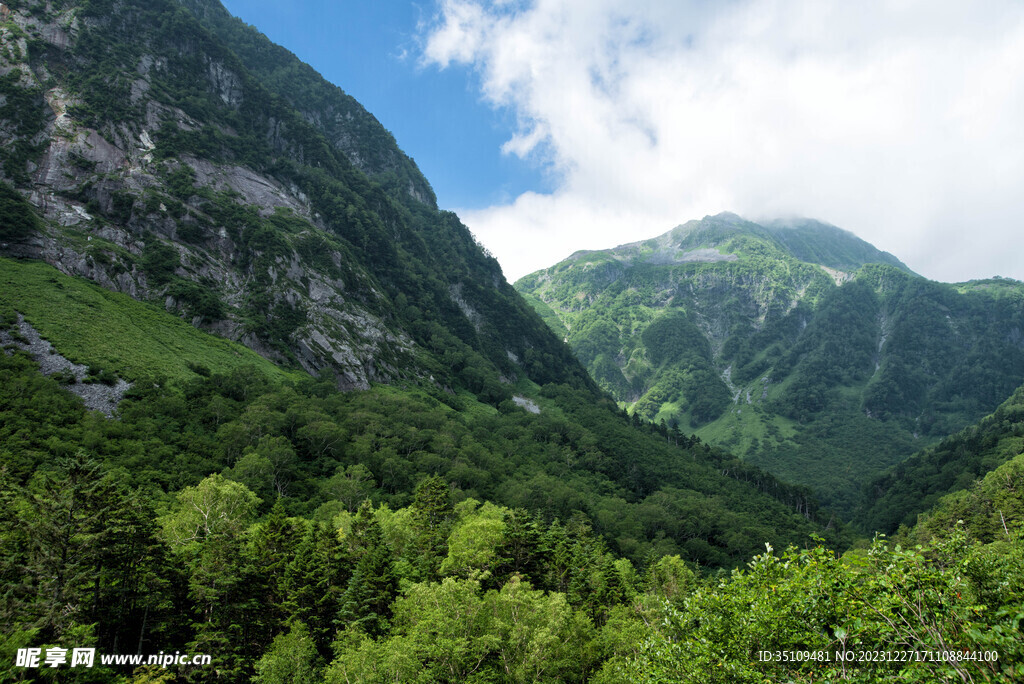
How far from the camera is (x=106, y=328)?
108500 millimetres

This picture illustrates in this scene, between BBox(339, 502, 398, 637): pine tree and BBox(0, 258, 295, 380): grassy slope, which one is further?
BBox(0, 258, 295, 380): grassy slope

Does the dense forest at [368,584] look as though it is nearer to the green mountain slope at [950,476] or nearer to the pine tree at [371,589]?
the pine tree at [371,589]

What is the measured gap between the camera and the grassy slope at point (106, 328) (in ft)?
321

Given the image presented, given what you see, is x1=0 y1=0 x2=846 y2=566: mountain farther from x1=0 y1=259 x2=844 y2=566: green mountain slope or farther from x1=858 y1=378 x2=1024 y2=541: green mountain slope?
x1=858 y1=378 x2=1024 y2=541: green mountain slope

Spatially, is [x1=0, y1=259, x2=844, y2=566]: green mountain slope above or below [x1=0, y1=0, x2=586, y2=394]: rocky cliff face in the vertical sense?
below

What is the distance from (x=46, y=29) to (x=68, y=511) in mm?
229895

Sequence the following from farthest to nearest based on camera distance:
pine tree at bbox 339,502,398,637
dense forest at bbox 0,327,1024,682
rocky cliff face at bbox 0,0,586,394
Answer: rocky cliff face at bbox 0,0,586,394, pine tree at bbox 339,502,398,637, dense forest at bbox 0,327,1024,682

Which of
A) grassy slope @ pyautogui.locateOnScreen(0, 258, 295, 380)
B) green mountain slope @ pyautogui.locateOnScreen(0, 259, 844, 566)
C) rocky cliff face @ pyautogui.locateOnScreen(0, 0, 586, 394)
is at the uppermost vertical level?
rocky cliff face @ pyautogui.locateOnScreen(0, 0, 586, 394)

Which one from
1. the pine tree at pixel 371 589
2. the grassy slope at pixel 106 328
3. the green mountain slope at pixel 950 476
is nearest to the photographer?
the pine tree at pixel 371 589

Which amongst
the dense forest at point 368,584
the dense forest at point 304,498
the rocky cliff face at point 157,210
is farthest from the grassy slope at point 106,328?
the rocky cliff face at point 157,210

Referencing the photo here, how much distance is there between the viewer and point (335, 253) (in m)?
194

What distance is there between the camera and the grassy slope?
321 feet

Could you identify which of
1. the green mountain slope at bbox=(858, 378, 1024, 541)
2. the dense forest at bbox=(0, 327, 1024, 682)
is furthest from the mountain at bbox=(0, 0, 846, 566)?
the green mountain slope at bbox=(858, 378, 1024, 541)

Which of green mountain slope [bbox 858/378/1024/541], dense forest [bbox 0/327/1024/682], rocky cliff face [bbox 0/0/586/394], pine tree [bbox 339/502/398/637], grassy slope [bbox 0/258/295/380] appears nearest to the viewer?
dense forest [bbox 0/327/1024/682]
